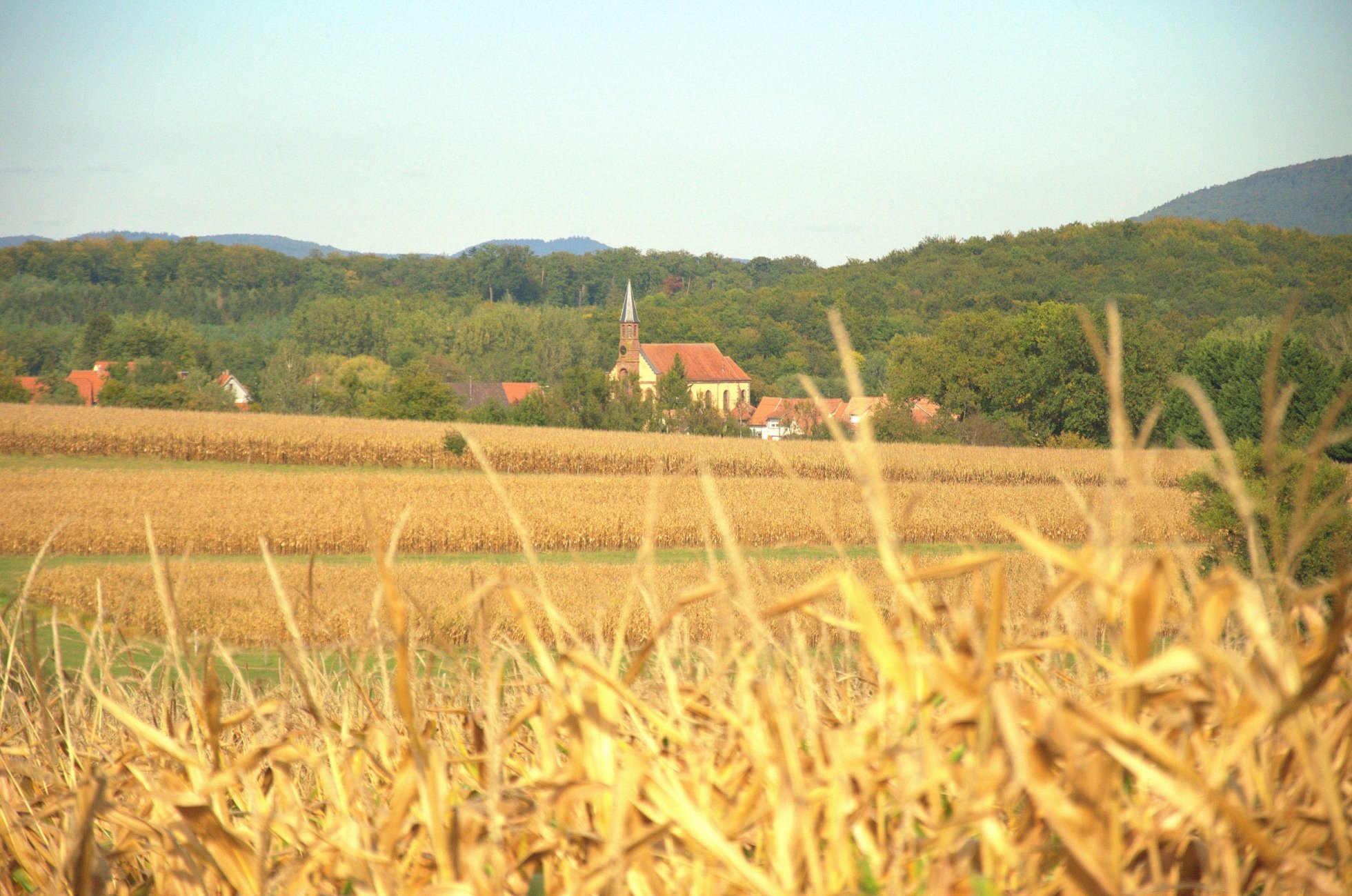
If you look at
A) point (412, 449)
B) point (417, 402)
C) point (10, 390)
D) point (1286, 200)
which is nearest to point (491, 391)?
point (417, 402)

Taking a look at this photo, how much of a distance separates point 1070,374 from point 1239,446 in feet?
183

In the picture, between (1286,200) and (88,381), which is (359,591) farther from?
(1286,200)

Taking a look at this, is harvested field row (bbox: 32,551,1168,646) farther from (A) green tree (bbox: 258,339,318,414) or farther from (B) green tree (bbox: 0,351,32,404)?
Answer: (A) green tree (bbox: 258,339,318,414)

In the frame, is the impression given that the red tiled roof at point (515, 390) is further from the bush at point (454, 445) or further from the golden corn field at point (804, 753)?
the golden corn field at point (804, 753)

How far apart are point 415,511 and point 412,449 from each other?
12.6 metres

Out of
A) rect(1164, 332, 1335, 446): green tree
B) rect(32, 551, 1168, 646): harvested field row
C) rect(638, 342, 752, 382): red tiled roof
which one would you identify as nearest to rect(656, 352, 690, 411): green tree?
rect(1164, 332, 1335, 446): green tree

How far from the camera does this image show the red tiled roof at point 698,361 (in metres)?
107

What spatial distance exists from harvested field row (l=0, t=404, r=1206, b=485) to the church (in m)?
56.9

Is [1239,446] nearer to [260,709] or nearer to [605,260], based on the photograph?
[260,709]

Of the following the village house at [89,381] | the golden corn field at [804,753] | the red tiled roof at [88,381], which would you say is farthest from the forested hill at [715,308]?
the golden corn field at [804,753]

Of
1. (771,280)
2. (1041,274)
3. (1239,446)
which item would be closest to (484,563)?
(1239,446)

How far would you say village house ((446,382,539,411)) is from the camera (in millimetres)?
90125

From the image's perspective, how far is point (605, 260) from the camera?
169125 mm

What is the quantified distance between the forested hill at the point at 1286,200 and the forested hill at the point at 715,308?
32.9 feet
